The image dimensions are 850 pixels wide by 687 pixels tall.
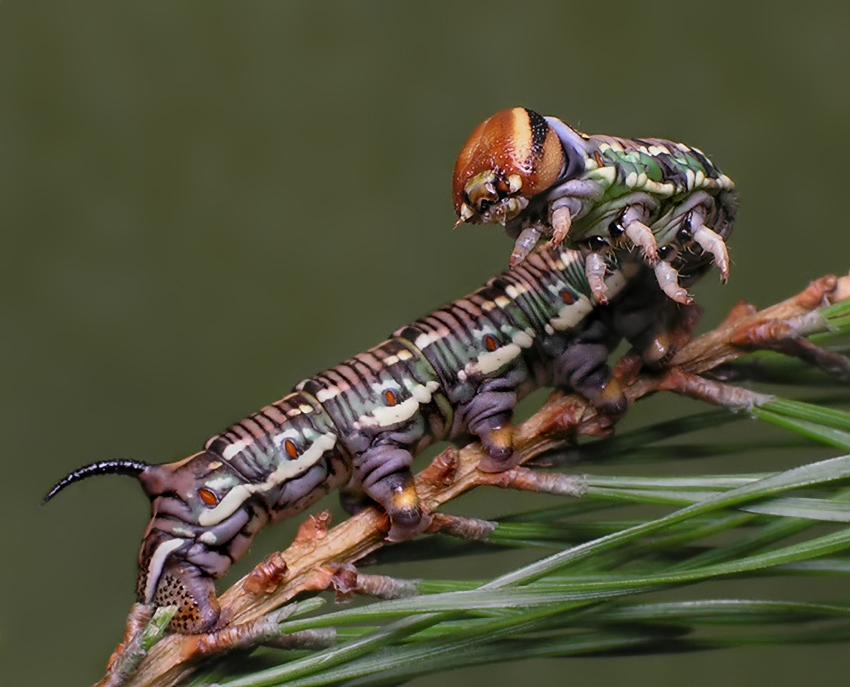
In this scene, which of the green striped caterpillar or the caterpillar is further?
the green striped caterpillar

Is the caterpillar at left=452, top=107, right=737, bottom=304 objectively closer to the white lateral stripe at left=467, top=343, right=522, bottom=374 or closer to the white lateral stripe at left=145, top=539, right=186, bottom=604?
the white lateral stripe at left=467, top=343, right=522, bottom=374

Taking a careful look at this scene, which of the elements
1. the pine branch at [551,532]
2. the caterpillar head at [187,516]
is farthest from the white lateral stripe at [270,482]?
the pine branch at [551,532]

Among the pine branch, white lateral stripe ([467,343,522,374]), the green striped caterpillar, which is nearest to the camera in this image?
the pine branch

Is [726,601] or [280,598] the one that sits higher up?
[280,598]

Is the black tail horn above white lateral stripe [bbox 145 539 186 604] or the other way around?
above

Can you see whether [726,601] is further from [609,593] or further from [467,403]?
[467,403]

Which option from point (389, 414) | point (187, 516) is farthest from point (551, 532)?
point (187, 516)

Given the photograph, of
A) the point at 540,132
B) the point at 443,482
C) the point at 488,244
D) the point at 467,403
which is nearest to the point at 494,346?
the point at 467,403

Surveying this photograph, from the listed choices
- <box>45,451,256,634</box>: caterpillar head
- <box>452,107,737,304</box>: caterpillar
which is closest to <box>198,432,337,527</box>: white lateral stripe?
<box>45,451,256,634</box>: caterpillar head
